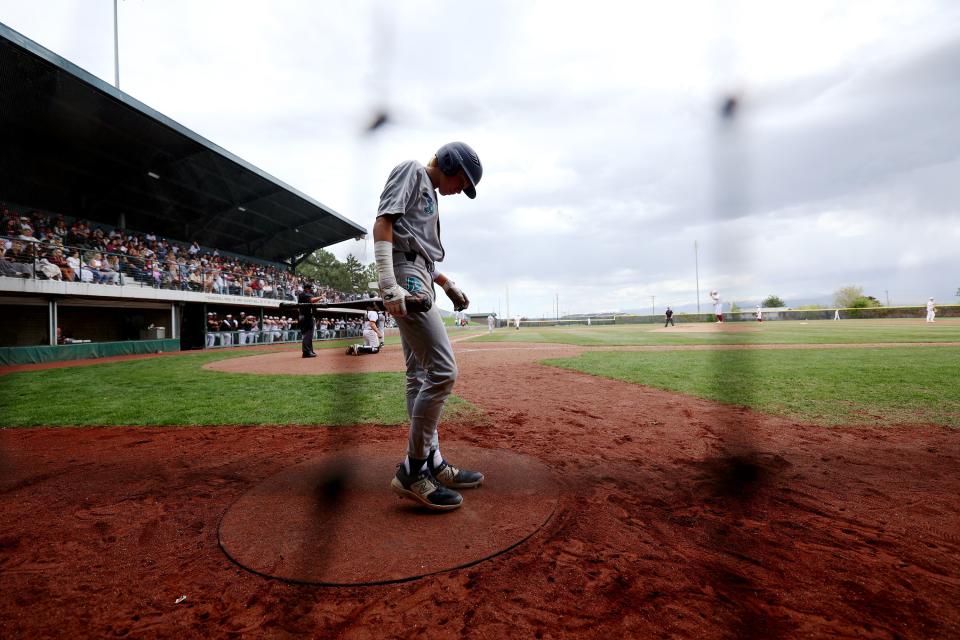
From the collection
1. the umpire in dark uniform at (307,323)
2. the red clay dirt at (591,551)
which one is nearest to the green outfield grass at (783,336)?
the umpire in dark uniform at (307,323)

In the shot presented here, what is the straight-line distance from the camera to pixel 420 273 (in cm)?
245

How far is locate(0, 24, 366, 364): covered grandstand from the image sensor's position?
12797mm

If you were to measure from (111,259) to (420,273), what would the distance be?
772 inches

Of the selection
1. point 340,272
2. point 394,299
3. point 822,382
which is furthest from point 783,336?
point 340,272

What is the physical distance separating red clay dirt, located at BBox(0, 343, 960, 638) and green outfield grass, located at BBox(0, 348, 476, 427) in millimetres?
1168

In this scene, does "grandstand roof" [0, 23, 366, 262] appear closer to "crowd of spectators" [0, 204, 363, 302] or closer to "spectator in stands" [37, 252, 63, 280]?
"crowd of spectators" [0, 204, 363, 302]

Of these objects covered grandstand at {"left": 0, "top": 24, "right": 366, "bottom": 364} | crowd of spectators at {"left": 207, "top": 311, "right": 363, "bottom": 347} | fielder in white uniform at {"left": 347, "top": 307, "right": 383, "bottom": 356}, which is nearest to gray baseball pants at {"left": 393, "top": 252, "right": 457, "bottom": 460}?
fielder in white uniform at {"left": 347, "top": 307, "right": 383, "bottom": 356}

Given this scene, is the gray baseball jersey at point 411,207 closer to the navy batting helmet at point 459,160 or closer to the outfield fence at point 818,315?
the navy batting helmet at point 459,160

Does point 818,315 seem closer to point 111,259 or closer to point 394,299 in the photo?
point 394,299

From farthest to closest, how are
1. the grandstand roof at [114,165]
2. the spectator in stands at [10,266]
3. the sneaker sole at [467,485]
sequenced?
the grandstand roof at [114,165] → the spectator in stands at [10,266] → the sneaker sole at [467,485]

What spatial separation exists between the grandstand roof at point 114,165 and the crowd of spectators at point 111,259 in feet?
3.66

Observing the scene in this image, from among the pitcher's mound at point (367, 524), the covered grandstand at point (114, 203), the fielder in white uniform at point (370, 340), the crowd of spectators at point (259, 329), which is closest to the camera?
the pitcher's mound at point (367, 524)

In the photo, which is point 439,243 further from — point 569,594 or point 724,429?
point 724,429

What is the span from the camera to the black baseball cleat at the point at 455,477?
266cm
